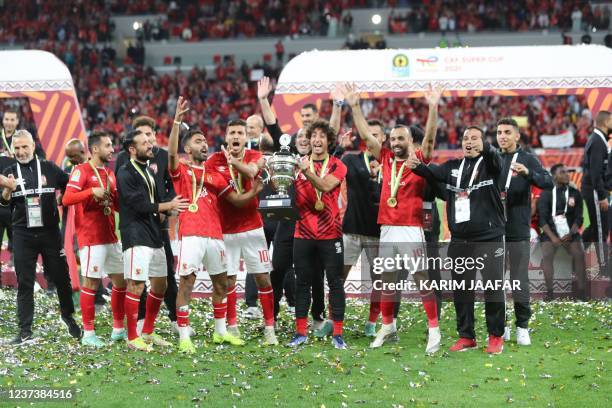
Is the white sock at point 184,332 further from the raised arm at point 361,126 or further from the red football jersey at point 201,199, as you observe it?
the raised arm at point 361,126

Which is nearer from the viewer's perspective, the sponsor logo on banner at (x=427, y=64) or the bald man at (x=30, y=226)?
the bald man at (x=30, y=226)

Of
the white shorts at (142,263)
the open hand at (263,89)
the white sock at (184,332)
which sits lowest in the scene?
the white sock at (184,332)

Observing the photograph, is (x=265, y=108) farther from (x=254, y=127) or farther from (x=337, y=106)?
(x=254, y=127)


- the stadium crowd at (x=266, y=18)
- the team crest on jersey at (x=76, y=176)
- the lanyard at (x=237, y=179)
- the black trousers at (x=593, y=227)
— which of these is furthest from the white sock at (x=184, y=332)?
the stadium crowd at (x=266, y=18)

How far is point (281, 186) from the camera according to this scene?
9312 millimetres

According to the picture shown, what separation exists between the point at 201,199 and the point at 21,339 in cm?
240

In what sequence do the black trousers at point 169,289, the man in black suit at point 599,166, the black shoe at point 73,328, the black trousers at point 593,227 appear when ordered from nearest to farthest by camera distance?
the black shoe at point 73,328
the black trousers at point 169,289
the man in black suit at point 599,166
the black trousers at point 593,227

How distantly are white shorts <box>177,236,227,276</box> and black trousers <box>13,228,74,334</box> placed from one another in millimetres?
1484

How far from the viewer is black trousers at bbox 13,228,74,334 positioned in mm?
10180

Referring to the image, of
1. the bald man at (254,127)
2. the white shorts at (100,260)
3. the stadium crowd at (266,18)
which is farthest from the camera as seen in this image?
the stadium crowd at (266,18)

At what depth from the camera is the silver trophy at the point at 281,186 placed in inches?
364

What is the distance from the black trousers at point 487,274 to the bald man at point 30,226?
392 cm

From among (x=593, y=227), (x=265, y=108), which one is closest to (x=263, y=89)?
(x=265, y=108)

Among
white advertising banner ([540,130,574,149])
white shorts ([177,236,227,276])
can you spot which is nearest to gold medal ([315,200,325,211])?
white shorts ([177,236,227,276])
